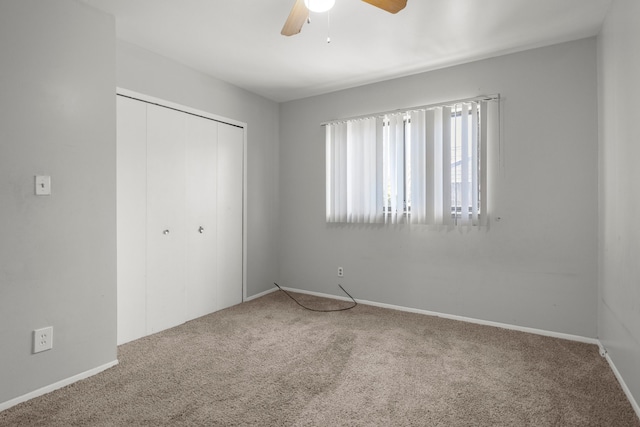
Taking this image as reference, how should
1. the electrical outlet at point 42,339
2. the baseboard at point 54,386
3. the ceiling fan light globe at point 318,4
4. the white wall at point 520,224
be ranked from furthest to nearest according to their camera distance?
1. the white wall at point 520,224
2. the electrical outlet at point 42,339
3. the baseboard at point 54,386
4. the ceiling fan light globe at point 318,4

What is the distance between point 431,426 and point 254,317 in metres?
2.03

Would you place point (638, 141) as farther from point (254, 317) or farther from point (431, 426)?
point (254, 317)

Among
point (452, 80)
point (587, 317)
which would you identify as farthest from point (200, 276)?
point (587, 317)

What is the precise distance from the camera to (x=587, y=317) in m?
2.70

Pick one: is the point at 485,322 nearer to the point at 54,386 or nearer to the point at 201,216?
the point at 201,216

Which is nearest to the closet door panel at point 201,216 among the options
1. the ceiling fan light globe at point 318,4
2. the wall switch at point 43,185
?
the wall switch at point 43,185

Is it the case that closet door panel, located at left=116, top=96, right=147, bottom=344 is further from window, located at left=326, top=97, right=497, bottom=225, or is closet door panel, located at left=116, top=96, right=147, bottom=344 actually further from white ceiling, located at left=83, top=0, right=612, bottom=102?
window, located at left=326, top=97, right=497, bottom=225

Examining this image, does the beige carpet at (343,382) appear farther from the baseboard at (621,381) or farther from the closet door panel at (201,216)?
the closet door panel at (201,216)

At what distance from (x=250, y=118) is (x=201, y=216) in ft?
4.33

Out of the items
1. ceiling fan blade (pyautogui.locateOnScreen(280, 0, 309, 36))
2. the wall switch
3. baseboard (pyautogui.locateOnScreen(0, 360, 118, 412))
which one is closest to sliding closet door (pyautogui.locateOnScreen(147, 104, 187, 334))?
baseboard (pyautogui.locateOnScreen(0, 360, 118, 412))

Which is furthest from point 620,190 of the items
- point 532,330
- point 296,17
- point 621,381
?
point 296,17

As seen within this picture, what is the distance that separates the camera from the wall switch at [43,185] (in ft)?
6.47

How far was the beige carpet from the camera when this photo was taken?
69.4 inches

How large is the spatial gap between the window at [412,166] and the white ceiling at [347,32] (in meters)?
0.52
